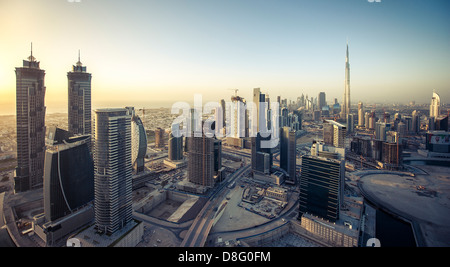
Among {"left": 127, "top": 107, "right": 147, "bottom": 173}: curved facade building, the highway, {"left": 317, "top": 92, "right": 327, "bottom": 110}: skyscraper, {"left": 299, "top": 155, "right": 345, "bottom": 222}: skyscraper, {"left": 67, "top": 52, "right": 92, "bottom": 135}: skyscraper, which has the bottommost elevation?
the highway

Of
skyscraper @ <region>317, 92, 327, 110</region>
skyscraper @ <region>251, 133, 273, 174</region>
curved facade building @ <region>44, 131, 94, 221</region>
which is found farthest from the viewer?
skyscraper @ <region>317, 92, 327, 110</region>

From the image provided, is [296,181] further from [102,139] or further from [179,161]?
[102,139]

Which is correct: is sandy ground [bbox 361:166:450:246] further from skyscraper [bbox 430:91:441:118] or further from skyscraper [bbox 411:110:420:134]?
skyscraper [bbox 411:110:420:134]

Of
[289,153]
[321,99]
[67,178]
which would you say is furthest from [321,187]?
[321,99]

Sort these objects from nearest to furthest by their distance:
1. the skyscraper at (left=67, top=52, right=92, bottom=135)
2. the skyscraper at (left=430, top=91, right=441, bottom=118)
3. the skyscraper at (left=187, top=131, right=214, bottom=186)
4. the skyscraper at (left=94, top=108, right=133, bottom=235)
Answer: the skyscraper at (left=94, top=108, right=133, bottom=235)
the skyscraper at (left=187, top=131, right=214, bottom=186)
the skyscraper at (left=67, top=52, right=92, bottom=135)
the skyscraper at (left=430, top=91, right=441, bottom=118)

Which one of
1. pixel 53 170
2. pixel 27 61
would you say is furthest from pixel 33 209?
pixel 27 61

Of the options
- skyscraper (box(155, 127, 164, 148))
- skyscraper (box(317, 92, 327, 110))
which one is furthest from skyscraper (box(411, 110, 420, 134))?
skyscraper (box(155, 127, 164, 148))

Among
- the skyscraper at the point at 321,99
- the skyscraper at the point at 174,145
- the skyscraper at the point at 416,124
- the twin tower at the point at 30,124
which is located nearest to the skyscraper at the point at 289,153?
the skyscraper at the point at 174,145

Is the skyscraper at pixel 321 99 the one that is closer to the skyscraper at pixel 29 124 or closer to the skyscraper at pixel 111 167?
the skyscraper at pixel 111 167
